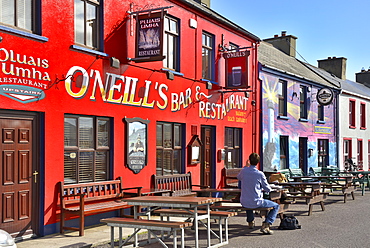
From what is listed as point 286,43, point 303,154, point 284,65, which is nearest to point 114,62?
point 284,65

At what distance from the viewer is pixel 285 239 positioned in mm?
9375

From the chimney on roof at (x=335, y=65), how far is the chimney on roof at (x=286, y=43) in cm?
562

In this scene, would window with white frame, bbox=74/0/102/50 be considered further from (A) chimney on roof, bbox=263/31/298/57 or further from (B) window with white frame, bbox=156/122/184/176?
(A) chimney on roof, bbox=263/31/298/57

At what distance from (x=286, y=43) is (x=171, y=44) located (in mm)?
16135

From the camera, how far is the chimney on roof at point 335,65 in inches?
1278

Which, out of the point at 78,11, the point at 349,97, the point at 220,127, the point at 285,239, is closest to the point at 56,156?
the point at 78,11

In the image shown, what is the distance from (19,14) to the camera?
8945 millimetres

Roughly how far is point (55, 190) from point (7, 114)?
1.82m

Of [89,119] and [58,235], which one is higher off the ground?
[89,119]

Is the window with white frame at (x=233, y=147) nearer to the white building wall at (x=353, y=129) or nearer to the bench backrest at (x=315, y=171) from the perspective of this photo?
the bench backrest at (x=315, y=171)

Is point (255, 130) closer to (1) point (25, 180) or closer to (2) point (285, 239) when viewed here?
(2) point (285, 239)

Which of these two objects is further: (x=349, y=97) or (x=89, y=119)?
(x=349, y=97)

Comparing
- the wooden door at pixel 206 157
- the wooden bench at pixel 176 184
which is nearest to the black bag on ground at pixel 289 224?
the wooden bench at pixel 176 184

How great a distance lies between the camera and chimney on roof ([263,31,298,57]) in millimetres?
28156
